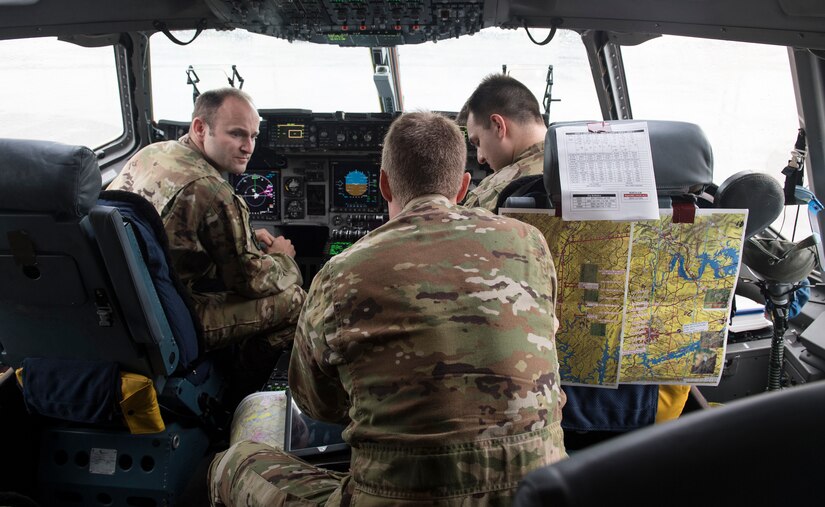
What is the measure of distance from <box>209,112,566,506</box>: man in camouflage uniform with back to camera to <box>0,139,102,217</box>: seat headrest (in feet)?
2.36

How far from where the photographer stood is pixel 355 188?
3531 millimetres

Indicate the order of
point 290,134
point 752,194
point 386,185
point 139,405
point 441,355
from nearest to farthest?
point 441,355
point 386,185
point 752,194
point 139,405
point 290,134

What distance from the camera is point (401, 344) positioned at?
1044mm

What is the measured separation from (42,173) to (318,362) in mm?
868

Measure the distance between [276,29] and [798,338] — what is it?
2743mm

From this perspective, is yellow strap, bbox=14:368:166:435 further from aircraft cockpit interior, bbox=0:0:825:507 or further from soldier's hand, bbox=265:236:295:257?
soldier's hand, bbox=265:236:295:257

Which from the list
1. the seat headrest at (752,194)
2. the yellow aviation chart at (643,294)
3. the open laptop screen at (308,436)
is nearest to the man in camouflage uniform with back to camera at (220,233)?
the open laptop screen at (308,436)

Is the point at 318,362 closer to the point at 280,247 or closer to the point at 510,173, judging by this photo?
the point at 510,173

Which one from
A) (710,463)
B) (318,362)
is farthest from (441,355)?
(710,463)

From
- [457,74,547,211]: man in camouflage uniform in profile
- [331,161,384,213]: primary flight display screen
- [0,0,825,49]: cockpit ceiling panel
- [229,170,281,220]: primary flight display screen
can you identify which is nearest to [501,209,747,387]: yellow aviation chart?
[457,74,547,211]: man in camouflage uniform in profile

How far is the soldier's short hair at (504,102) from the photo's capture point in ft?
7.36

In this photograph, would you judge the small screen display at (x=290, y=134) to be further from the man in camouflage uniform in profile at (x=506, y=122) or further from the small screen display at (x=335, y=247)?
the man in camouflage uniform in profile at (x=506, y=122)

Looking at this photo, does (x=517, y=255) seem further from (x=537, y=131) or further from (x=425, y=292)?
(x=537, y=131)

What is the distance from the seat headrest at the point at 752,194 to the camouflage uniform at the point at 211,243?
167 cm
